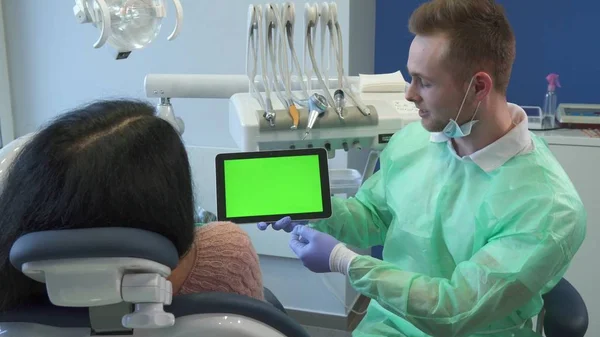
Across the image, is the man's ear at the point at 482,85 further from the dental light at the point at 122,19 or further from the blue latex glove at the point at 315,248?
the dental light at the point at 122,19

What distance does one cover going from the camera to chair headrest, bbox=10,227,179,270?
67cm

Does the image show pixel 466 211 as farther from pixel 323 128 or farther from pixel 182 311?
pixel 182 311

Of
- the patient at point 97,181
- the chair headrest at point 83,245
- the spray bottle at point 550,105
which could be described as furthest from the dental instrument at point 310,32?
the spray bottle at point 550,105

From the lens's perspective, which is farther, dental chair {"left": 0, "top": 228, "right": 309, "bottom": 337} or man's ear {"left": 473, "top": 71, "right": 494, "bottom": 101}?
man's ear {"left": 473, "top": 71, "right": 494, "bottom": 101}

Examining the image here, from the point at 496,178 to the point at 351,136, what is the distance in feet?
1.25

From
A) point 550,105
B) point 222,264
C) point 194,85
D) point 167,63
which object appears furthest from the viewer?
point 167,63

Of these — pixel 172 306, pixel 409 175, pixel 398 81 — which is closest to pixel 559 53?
pixel 398 81

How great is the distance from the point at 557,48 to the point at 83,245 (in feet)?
7.59

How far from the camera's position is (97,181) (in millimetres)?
755

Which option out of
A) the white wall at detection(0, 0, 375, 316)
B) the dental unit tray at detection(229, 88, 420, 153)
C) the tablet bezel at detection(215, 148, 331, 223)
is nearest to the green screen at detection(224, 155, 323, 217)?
the tablet bezel at detection(215, 148, 331, 223)

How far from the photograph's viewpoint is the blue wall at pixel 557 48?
251 centimetres

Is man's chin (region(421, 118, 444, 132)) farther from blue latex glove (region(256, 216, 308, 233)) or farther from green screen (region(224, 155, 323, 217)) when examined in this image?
A: blue latex glove (region(256, 216, 308, 233))

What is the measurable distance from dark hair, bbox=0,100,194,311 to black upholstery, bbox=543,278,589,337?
87 cm

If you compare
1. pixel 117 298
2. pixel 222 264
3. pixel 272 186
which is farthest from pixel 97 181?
pixel 272 186
